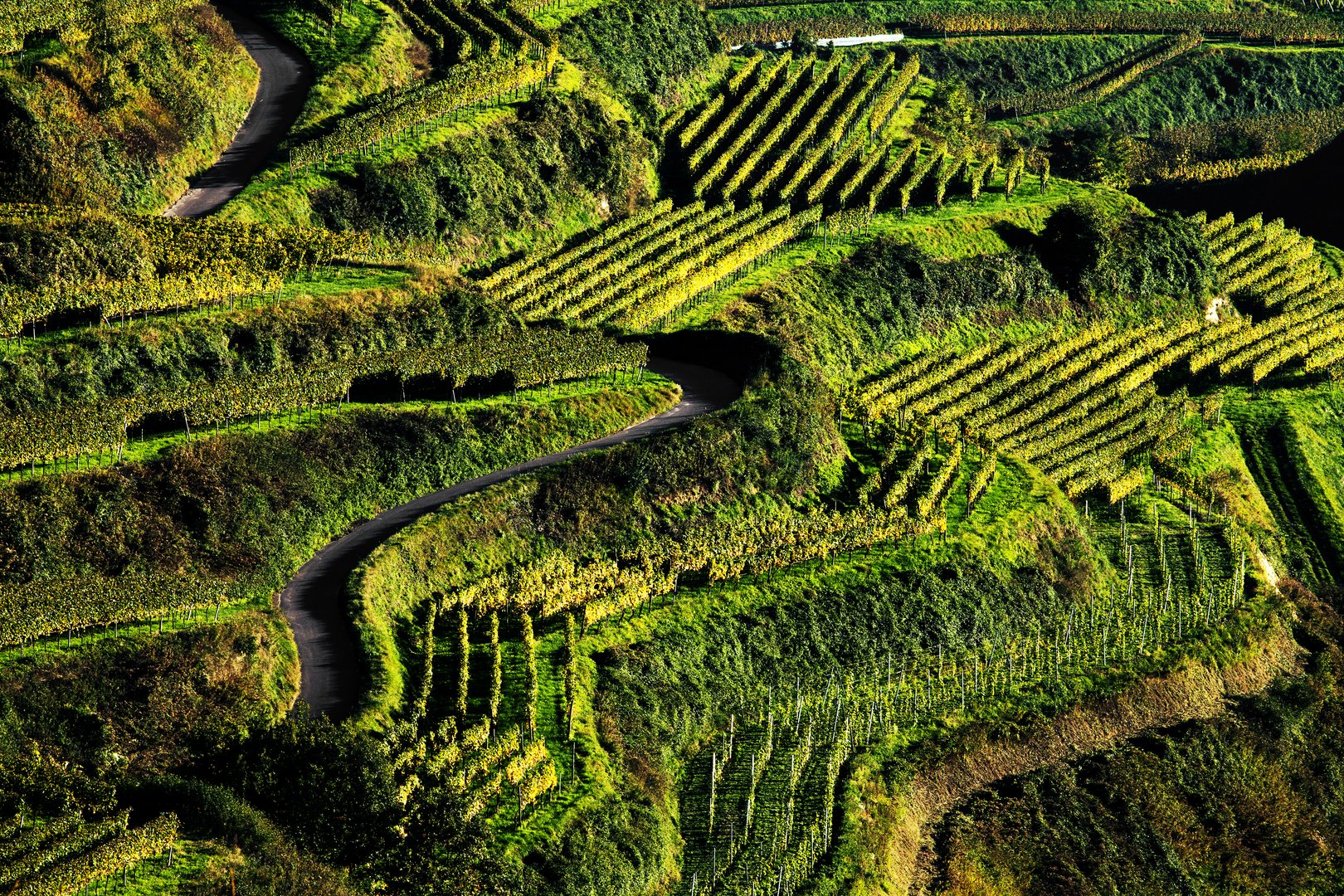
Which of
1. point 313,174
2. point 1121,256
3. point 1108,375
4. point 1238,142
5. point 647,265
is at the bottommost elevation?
point 1108,375

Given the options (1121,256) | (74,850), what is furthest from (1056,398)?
(74,850)

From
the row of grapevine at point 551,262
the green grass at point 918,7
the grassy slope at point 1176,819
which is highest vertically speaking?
the green grass at point 918,7

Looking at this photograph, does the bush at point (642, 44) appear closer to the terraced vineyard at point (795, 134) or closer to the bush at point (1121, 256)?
the terraced vineyard at point (795, 134)

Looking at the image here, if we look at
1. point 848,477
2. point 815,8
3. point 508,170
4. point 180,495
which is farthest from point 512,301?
point 815,8

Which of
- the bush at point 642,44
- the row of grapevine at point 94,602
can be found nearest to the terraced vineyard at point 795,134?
the bush at point 642,44

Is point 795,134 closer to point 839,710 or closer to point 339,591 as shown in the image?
point 839,710
